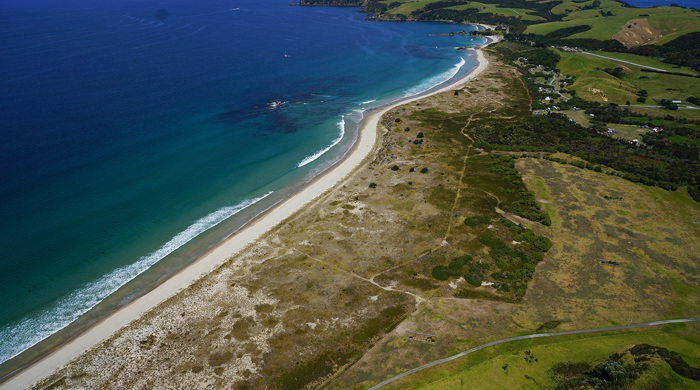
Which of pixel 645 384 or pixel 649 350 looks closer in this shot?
pixel 645 384

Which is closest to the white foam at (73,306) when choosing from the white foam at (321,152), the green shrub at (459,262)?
the white foam at (321,152)

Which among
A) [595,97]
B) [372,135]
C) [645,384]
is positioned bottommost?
[645,384]

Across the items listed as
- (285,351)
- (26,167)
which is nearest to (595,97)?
(285,351)

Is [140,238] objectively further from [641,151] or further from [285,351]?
[641,151]

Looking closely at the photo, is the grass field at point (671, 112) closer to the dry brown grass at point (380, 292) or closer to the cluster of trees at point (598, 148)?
the cluster of trees at point (598, 148)

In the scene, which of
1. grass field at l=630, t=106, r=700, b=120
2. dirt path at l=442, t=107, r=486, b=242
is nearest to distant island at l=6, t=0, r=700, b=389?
dirt path at l=442, t=107, r=486, b=242

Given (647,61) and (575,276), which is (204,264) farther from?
(647,61)

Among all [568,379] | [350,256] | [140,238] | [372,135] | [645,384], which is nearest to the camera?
[645,384]
